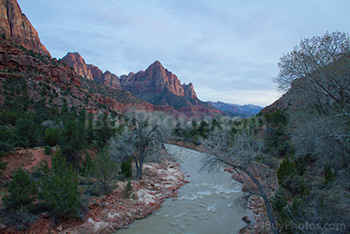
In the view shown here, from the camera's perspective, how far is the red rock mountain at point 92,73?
12625 centimetres

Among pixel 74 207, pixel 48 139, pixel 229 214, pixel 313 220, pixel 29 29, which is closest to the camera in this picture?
pixel 313 220

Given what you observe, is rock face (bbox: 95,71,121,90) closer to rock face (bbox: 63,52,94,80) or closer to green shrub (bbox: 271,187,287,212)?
rock face (bbox: 63,52,94,80)

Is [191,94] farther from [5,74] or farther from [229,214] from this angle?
[229,214]

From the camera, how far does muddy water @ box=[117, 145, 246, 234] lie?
26.6 feet

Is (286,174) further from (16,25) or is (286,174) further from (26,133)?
(16,25)

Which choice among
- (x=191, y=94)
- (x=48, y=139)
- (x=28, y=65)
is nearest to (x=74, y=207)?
(x=48, y=139)

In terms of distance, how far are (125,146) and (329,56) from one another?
13.5m

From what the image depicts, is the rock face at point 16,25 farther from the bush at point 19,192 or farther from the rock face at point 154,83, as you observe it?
the rock face at point 154,83

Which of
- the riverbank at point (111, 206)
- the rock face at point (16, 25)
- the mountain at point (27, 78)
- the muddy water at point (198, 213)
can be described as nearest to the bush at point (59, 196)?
the riverbank at point (111, 206)

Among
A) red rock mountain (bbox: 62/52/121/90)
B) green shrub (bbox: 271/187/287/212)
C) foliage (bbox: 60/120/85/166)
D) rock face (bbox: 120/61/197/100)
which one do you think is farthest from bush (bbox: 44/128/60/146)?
red rock mountain (bbox: 62/52/121/90)

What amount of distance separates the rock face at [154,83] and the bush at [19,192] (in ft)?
399

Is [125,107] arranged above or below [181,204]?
above

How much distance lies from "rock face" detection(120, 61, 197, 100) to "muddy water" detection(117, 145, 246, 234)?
11672 cm

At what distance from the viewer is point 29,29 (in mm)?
52281
